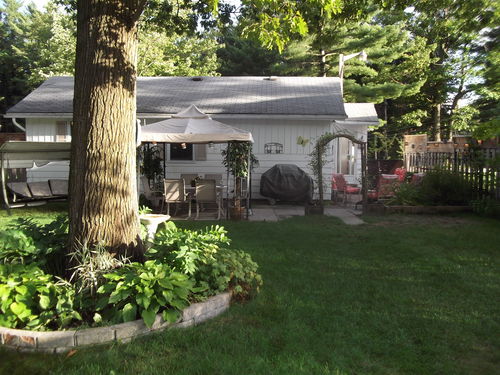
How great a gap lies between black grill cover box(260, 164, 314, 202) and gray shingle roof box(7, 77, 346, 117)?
1.84 metres

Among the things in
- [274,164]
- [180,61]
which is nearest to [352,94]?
[180,61]

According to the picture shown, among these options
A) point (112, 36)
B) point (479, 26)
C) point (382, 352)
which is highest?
point (479, 26)

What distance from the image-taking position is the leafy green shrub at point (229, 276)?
4379mm

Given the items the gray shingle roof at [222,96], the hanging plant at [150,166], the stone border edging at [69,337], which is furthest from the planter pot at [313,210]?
the stone border edging at [69,337]

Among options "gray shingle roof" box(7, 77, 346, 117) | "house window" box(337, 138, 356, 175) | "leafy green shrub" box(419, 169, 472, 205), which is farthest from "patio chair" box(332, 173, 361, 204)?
"house window" box(337, 138, 356, 175)

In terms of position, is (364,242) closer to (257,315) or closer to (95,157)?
(257,315)

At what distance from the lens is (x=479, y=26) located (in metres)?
8.82

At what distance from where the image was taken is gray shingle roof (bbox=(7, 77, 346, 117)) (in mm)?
13758

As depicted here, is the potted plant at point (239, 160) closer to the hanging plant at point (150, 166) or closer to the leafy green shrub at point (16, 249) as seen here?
the hanging plant at point (150, 166)

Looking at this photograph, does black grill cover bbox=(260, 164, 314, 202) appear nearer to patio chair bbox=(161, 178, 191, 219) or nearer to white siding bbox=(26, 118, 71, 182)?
patio chair bbox=(161, 178, 191, 219)

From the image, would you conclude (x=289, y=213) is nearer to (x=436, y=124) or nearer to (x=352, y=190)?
(x=352, y=190)

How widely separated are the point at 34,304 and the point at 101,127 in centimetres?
173

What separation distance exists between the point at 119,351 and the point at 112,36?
2975 mm

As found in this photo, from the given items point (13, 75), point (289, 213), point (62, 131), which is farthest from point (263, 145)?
point (13, 75)
